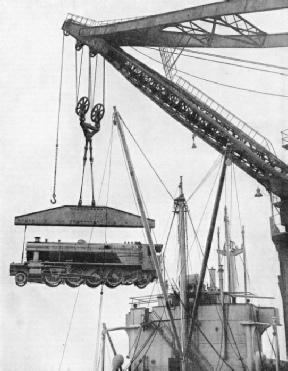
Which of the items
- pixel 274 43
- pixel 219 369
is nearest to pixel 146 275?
pixel 219 369

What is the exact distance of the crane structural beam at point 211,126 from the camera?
21797 mm

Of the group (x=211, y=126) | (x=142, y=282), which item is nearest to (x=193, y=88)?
(x=211, y=126)

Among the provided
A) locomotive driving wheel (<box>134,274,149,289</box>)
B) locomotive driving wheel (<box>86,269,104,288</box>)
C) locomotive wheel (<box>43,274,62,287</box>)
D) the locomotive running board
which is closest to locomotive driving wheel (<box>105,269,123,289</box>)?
locomotive driving wheel (<box>86,269,104,288</box>)

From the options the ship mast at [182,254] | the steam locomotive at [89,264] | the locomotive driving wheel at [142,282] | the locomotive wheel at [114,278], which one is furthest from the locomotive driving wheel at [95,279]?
the ship mast at [182,254]

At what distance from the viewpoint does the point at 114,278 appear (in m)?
26.0

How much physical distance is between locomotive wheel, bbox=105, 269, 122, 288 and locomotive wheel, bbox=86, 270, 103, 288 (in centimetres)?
40

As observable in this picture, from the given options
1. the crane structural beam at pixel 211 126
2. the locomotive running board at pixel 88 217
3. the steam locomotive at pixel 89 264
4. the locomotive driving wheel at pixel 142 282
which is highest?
the crane structural beam at pixel 211 126

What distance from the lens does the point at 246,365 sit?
21.0 m

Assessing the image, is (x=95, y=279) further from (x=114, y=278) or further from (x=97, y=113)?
(x=97, y=113)

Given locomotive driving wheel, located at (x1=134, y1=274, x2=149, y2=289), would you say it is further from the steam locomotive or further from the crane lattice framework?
the crane lattice framework

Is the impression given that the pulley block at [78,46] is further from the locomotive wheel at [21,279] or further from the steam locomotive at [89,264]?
the locomotive wheel at [21,279]

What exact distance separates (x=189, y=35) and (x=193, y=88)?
2.73 meters

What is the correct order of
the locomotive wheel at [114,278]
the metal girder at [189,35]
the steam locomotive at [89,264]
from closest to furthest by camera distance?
the metal girder at [189,35] → the steam locomotive at [89,264] → the locomotive wheel at [114,278]

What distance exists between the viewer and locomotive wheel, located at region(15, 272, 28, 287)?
24.8m
